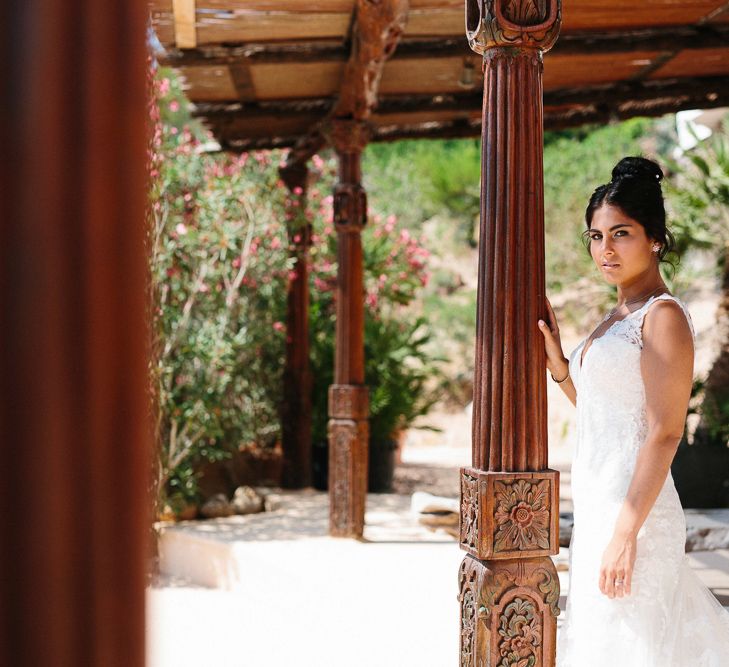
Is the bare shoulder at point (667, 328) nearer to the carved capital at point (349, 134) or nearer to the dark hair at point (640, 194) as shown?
the dark hair at point (640, 194)

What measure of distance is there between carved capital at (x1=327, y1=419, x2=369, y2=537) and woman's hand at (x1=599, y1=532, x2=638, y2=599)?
12.1ft

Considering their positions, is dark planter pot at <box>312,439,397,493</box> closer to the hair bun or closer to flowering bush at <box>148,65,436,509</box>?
flowering bush at <box>148,65,436,509</box>

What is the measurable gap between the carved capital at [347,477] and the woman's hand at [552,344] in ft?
11.9

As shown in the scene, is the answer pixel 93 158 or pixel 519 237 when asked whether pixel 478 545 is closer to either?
pixel 519 237

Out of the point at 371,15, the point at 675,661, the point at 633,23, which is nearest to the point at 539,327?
the point at 675,661

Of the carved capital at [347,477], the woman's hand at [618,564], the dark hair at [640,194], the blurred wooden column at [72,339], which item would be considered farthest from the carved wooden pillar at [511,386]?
the carved capital at [347,477]

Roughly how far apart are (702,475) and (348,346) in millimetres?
2973

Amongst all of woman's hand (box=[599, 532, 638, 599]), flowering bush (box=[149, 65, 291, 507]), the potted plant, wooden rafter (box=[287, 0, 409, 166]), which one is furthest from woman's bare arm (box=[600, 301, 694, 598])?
the potted plant

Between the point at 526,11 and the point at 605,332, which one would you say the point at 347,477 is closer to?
the point at 605,332

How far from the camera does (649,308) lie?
2.20 metres

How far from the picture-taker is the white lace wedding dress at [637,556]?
2.21 m

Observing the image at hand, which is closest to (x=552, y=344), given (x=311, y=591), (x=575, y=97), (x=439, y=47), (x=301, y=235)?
(x=311, y=591)

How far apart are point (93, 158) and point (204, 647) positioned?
4.35m

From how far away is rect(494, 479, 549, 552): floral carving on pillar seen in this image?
2.14m
